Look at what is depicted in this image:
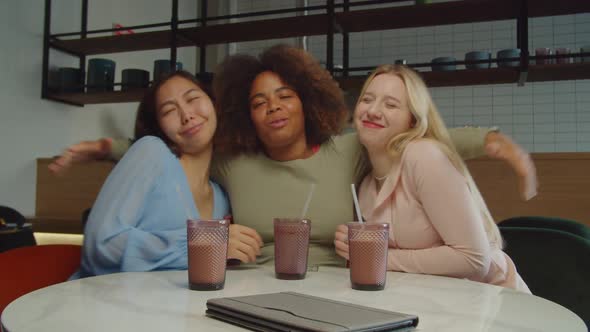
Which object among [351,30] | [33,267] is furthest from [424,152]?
[351,30]

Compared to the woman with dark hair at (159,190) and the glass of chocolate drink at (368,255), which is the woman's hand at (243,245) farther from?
the glass of chocolate drink at (368,255)

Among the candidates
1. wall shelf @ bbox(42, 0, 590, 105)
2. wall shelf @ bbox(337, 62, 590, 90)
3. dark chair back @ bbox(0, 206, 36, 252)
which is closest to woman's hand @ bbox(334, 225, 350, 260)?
dark chair back @ bbox(0, 206, 36, 252)

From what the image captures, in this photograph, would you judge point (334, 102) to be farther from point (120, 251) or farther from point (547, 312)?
point (547, 312)

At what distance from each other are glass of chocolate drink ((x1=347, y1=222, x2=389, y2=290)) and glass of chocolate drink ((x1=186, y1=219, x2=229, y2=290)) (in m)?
0.24

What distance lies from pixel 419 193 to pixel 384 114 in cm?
23

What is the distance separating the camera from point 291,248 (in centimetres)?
103

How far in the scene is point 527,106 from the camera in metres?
3.89

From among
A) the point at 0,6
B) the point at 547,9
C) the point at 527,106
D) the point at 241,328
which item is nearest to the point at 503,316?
the point at 241,328

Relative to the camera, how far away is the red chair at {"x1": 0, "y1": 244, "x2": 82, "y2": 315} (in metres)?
1.12

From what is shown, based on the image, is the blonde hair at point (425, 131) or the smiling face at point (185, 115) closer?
the blonde hair at point (425, 131)

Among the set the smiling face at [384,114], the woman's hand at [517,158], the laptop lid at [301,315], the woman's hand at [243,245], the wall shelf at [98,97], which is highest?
the wall shelf at [98,97]

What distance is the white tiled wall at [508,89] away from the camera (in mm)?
3783

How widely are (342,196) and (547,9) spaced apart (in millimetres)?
2068

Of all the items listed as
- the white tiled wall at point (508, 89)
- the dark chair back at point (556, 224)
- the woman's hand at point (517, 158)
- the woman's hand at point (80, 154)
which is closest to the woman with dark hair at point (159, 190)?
the woman's hand at point (80, 154)
